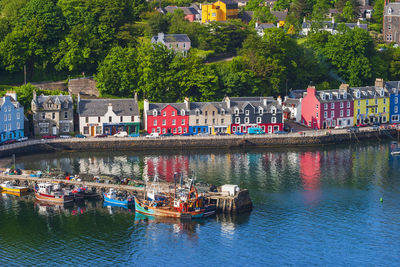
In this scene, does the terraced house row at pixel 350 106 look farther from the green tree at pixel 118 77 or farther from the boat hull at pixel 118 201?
the boat hull at pixel 118 201

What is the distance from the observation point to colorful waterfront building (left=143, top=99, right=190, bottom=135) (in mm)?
104750

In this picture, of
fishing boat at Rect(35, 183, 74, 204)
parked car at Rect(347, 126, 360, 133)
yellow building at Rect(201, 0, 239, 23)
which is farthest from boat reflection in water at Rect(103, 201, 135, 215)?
yellow building at Rect(201, 0, 239, 23)

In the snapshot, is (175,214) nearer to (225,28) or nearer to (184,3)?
(225,28)

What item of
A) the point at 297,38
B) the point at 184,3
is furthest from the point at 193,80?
the point at 184,3

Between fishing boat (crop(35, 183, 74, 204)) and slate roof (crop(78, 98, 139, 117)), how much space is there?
82.9 ft

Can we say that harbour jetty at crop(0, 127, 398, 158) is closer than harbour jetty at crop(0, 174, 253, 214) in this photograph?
No

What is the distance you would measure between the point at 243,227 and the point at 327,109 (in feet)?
143

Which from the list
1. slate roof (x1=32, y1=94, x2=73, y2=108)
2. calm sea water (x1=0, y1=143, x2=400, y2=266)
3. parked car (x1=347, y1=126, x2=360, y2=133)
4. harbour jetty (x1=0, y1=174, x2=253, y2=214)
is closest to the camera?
calm sea water (x1=0, y1=143, x2=400, y2=266)

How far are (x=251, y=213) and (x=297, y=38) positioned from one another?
7106 centimetres

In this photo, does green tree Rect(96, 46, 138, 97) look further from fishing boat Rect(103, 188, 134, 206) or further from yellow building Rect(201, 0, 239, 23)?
fishing boat Rect(103, 188, 134, 206)

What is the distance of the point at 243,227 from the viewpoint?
70938 mm

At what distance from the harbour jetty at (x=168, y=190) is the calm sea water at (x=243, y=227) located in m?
1.08

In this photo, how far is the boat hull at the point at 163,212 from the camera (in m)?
72.8

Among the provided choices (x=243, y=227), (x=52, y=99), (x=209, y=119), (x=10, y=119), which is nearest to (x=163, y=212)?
(x=243, y=227)
